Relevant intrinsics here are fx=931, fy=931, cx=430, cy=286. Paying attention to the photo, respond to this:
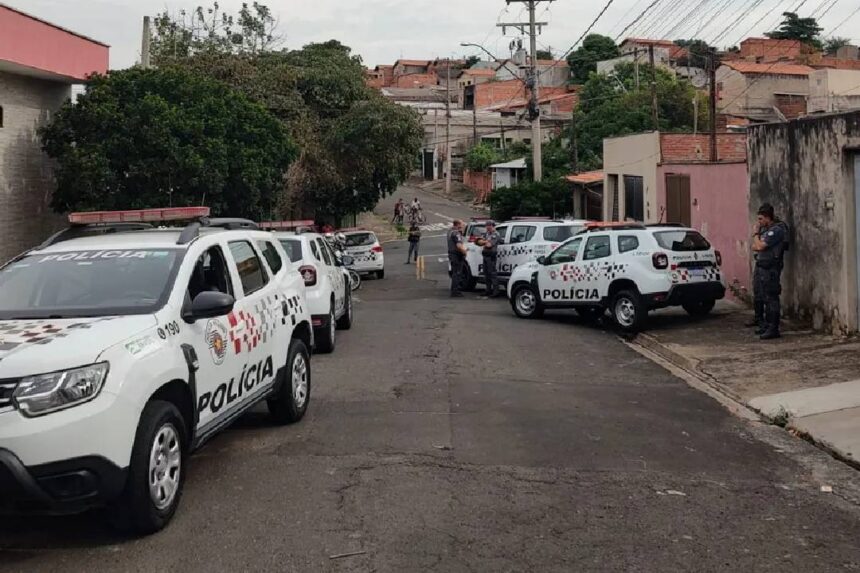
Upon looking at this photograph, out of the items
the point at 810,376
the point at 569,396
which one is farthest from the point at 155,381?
the point at 810,376

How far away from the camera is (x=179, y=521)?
5750mm

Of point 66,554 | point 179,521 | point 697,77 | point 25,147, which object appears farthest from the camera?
point 697,77

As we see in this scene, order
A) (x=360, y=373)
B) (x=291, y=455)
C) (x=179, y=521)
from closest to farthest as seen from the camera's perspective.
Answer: (x=179, y=521)
(x=291, y=455)
(x=360, y=373)

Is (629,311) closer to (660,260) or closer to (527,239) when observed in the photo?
(660,260)

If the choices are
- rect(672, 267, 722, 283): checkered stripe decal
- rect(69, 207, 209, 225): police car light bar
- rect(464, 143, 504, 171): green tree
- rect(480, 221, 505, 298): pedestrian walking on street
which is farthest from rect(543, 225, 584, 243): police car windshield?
rect(464, 143, 504, 171): green tree

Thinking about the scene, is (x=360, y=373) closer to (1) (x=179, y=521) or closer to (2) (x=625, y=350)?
(2) (x=625, y=350)

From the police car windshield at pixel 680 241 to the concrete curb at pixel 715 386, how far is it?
4.94 ft

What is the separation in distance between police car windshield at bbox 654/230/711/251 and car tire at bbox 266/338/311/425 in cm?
810

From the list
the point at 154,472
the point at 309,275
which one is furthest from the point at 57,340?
the point at 309,275

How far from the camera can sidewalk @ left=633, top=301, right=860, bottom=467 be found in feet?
28.3

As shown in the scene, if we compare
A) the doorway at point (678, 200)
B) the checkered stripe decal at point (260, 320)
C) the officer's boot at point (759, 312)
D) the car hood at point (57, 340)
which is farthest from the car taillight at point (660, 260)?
the car hood at point (57, 340)

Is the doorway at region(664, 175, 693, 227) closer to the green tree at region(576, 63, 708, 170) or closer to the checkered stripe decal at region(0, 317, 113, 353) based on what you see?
the checkered stripe decal at region(0, 317, 113, 353)

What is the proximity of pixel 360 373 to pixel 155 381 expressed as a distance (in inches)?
237

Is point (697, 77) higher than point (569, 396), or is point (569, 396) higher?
point (697, 77)
